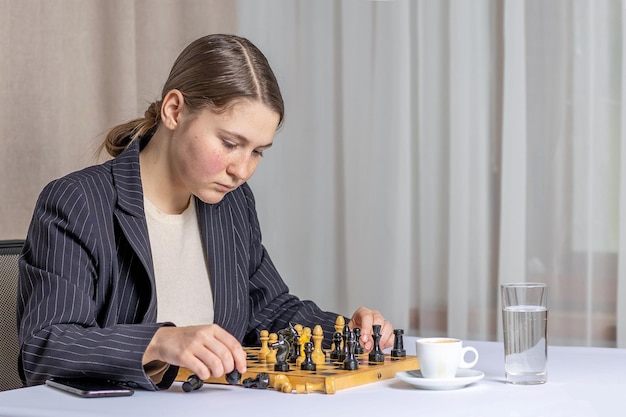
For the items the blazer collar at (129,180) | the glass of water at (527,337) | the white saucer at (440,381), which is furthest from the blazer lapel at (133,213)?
the glass of water at (527,337)

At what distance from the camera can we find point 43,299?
1.48 meters

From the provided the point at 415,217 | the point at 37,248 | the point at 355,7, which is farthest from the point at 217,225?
the point at 355,7

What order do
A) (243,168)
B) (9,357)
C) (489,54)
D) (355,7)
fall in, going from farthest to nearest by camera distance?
(355,7), (489,54), (9,357), (243,168)

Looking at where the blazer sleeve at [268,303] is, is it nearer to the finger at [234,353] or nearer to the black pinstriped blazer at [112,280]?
the black pinstriped blazer at [112,280]

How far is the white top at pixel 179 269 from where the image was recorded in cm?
179

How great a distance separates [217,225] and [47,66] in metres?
0.89

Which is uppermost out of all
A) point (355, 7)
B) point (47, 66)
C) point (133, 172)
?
point (355, 7)

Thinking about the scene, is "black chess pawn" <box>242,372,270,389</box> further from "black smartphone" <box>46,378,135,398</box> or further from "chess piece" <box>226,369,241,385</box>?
"black smartphone" <box>46,378,135,398</box>

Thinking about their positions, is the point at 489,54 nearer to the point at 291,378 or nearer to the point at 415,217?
the point at 415,217

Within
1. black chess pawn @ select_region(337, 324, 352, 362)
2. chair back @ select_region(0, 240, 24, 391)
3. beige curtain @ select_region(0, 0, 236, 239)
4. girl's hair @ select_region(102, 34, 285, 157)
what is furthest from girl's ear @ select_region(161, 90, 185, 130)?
beige curtain @ select_region(0, 0, 236, 239)

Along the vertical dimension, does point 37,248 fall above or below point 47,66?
below

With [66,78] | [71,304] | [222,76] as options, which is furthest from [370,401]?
[66,78]

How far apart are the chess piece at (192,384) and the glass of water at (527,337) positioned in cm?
45

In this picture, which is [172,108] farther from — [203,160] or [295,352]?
[295,352]
